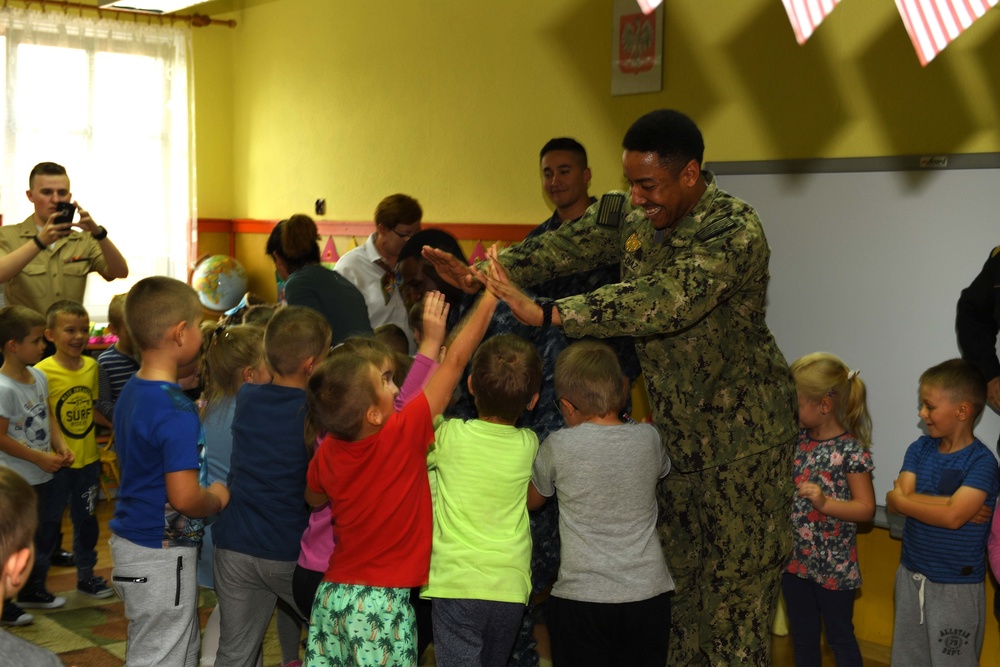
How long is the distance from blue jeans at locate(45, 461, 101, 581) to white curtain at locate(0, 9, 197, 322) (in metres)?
3.31

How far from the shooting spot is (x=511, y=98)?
17.2 ft

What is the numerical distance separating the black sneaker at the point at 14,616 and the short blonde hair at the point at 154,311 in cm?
189

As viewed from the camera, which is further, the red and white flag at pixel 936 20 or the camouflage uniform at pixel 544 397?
the camouflage uniform at pixel 544 397

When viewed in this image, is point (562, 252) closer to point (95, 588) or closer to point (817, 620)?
point (817, 620)

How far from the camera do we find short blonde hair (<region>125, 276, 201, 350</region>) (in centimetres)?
240

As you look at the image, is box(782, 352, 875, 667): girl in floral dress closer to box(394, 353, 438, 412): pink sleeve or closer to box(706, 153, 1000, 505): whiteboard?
box(706, 153, 1000, 505): whiteboard

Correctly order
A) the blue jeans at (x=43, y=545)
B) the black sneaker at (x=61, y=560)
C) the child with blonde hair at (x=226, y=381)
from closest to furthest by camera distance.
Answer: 1. the child with blonde hair at (x=226, y=381)
2. the blue jeans at (x=43, y=545)
3. the black sneaker at (x=61, y=560)

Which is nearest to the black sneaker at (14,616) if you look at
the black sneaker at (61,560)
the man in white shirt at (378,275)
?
the black sneaker at (61,560)

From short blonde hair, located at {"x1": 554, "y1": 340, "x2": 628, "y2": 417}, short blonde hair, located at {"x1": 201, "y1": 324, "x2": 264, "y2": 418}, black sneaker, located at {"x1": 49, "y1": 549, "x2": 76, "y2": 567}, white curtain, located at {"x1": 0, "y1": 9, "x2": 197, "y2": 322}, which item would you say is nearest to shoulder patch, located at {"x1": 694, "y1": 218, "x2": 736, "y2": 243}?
short blonde hair, located at {"x1": 554, "y1": 340, "x2": 628, "y2": 417}

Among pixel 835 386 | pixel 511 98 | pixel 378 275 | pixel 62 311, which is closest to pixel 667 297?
pixel 835 386

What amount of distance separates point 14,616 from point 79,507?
0.48m

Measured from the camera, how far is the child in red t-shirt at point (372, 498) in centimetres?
224

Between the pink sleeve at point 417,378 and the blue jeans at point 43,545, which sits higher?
the pink sleeve at point 417,378

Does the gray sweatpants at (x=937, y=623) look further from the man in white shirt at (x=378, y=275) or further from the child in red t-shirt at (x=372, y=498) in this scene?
the man in white shirt at (x=378, y=275)
